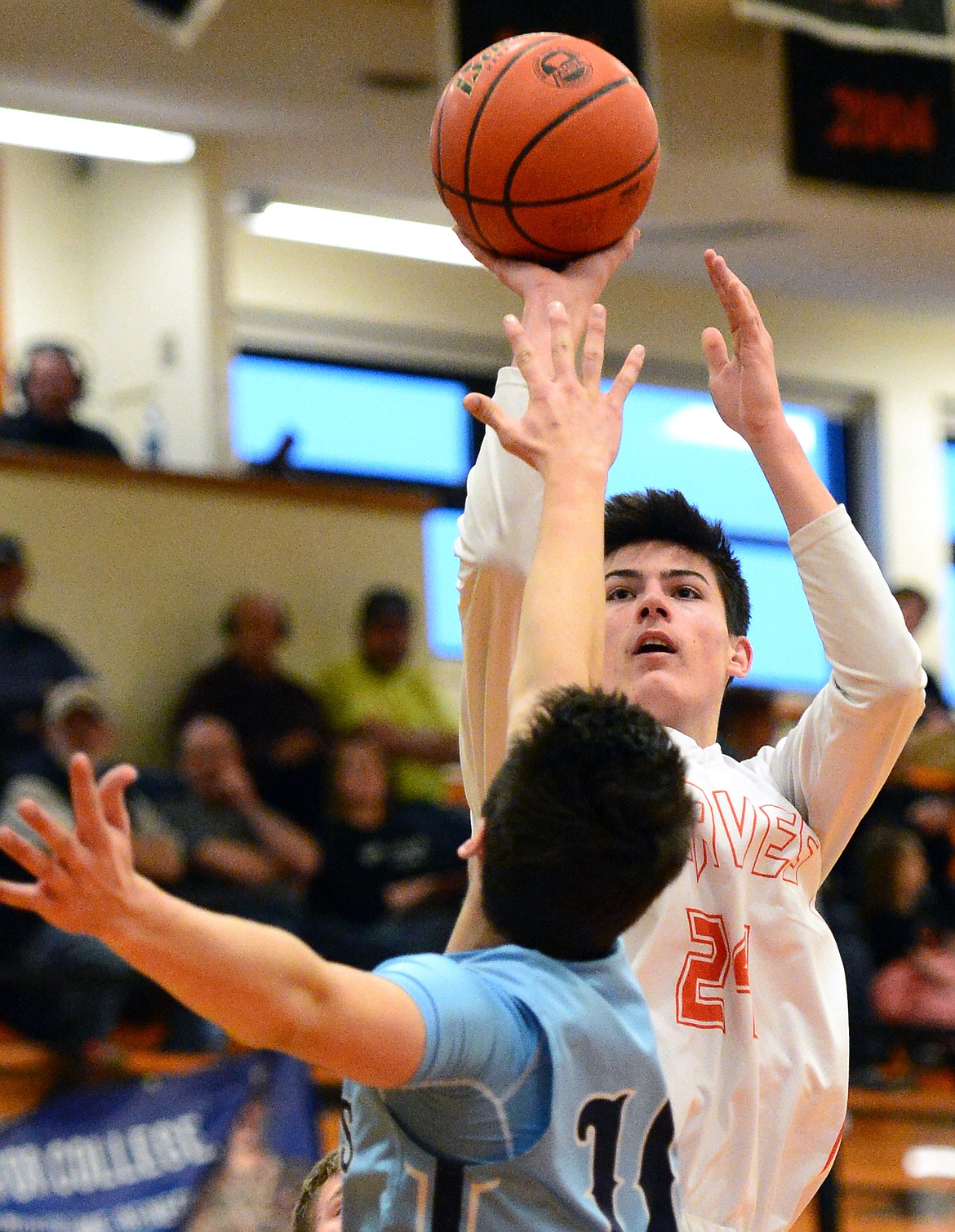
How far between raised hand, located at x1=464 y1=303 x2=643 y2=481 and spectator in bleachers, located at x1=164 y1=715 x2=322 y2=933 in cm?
515

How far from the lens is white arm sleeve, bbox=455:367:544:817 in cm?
247

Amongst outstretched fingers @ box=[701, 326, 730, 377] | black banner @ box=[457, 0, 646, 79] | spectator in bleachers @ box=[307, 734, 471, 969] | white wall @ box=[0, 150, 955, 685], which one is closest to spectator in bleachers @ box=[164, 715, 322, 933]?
spectator in bleachers @ box=[307, 734, 471, 969]

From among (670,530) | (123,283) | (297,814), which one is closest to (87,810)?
(670,530)

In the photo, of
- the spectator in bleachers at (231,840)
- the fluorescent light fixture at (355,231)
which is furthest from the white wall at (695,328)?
the spectator in bleachers at (231,840)

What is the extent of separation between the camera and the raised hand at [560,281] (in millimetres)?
2521

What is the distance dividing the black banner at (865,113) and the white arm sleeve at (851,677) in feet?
24.3

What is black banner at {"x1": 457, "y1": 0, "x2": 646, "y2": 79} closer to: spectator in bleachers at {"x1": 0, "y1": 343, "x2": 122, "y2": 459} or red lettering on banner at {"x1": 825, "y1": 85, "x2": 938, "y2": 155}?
red lettering on banner at {"x1": 825, "y1": 85, "x2": 938, "y2": 155}

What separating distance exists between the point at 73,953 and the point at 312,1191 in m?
3.95

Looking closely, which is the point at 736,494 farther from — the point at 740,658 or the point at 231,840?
the point at 740,658

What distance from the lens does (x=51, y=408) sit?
899 cm

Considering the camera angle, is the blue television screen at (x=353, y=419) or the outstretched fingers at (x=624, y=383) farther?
the blue television screen at (x=353, y=419)

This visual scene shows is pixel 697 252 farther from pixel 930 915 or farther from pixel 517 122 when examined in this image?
pixel 517 122

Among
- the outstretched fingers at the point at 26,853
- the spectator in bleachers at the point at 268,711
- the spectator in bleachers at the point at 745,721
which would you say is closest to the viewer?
the outstretched fingers at the point at 26,853

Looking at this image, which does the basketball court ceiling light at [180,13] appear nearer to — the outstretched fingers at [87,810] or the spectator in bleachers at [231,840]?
the spectator in bleachers at [231,840]
